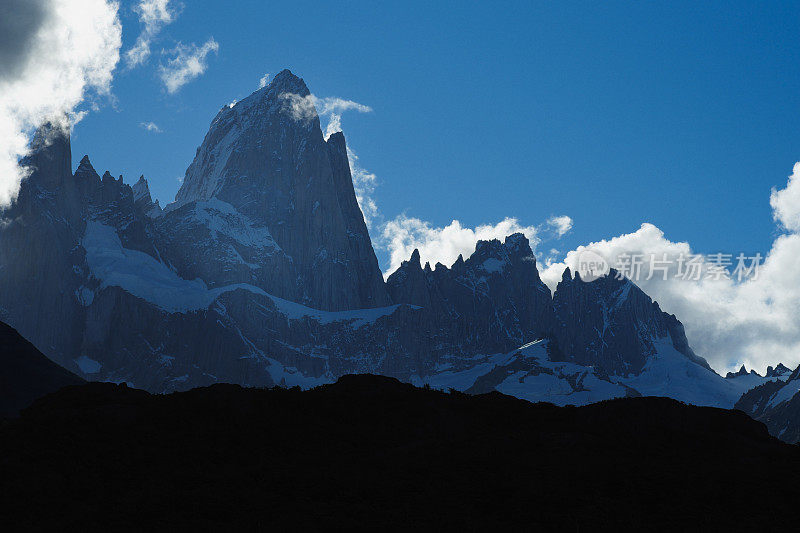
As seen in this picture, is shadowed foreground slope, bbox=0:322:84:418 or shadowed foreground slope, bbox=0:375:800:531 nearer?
shadowed foreground slope, bbox=0:375:800:531

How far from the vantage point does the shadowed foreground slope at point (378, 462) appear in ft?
146

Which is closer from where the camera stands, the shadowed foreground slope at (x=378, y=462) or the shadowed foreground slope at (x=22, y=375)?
the shadowed foreground slope at (x=378, y=462)

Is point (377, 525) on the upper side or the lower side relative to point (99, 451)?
lower

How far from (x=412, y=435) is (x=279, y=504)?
45.7 feet

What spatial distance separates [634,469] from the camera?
5041 cm

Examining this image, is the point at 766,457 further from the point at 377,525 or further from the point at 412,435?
the point at 377,525

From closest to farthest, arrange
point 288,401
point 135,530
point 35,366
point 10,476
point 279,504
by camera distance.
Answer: point 135,530
point 279,504
point 10,476
point 288,401
point 35,366

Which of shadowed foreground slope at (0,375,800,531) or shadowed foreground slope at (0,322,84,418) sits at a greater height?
shadowed foreground slope at (0,322,84,418)

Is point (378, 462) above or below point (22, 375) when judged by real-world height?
below

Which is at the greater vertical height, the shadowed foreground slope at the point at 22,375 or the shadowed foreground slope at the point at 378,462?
the shadowed foreground slope at the point at 22,375

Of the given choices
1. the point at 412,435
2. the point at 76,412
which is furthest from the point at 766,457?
the point at 76,412

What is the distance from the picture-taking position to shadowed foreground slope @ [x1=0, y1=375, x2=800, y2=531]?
146ft

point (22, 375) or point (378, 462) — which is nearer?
point (378, 462)

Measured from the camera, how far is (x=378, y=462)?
2071 inches
